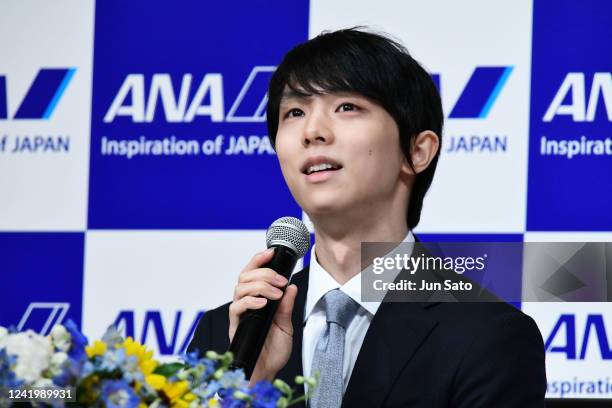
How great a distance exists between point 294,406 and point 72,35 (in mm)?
1794

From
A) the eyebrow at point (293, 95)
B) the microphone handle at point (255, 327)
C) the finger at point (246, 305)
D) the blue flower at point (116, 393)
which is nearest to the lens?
the blue flower at point (116, 393)

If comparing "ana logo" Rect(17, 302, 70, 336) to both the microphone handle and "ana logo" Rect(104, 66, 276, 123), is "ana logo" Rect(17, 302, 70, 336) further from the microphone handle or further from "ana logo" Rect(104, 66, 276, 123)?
the microphone handle

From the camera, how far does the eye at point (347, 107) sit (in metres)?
2.05

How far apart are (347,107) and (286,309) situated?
500 millimetres

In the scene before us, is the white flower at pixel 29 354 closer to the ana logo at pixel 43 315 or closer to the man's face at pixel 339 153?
the man's face at pixel 339 153

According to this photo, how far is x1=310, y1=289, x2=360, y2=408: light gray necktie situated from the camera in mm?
1880

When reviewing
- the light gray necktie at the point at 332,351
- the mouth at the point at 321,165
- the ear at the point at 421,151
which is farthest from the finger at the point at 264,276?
the ear at the point at 421,151

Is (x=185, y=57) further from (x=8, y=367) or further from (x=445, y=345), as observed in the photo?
(x=8, y=367)

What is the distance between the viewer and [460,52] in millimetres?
2963

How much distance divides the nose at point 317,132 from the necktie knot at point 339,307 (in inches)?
11.9

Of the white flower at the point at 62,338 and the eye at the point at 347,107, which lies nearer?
the white flower at the point at 62,338

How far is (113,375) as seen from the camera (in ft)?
3.75

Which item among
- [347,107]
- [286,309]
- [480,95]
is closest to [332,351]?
[286,309]

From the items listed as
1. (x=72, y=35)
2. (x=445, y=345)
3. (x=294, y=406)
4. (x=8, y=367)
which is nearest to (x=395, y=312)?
(x=445, y=345)
